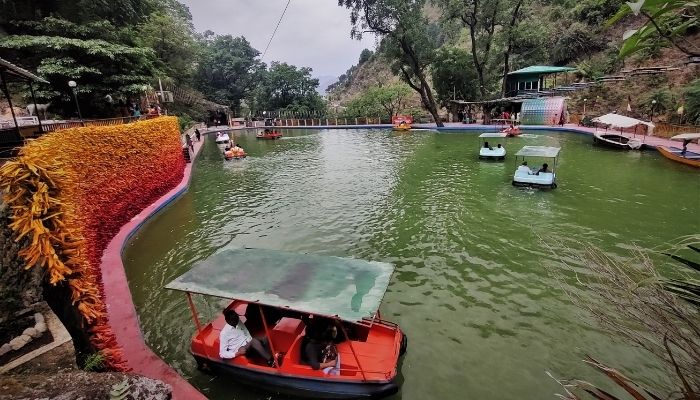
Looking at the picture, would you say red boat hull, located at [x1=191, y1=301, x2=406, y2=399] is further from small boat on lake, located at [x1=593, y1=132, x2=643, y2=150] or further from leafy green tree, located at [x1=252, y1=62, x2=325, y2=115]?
leafy green tree, located at [x1=252, y1=62, x2=325, y2=115]

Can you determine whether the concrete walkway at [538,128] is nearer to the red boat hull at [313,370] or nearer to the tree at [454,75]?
the tree at [454,75]

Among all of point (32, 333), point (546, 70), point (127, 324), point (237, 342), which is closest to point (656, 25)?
point (237, 342)

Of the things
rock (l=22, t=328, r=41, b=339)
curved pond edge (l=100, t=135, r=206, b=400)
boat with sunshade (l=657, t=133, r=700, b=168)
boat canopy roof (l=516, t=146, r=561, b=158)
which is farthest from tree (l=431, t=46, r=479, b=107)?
rock (l=22, t=328, r=41, b=339)

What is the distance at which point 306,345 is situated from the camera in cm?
658

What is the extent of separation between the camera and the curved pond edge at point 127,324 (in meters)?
6.59

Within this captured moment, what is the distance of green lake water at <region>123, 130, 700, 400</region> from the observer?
730 cm

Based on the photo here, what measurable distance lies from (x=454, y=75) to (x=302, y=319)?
48078mm

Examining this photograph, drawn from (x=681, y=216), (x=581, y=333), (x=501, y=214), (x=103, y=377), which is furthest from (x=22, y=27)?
(x=681, y=216)

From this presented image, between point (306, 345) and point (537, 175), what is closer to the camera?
point (306, 345)

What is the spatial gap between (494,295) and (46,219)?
9793 mm

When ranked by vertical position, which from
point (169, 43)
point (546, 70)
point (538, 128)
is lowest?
point (538, 128)

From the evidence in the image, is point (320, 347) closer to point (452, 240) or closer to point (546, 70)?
point (452, 240)

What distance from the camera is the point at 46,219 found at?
6238 millimetres

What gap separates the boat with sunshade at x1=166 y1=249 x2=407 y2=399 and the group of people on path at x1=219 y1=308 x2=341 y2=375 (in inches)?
2.5
